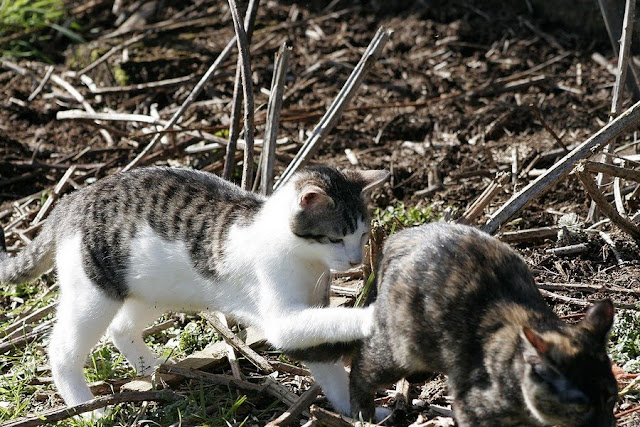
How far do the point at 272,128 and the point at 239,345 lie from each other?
1.56m

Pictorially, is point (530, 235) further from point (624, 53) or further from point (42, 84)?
point (42, 84)

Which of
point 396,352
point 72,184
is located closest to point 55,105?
point 72,184

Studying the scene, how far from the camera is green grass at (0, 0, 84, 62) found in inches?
365

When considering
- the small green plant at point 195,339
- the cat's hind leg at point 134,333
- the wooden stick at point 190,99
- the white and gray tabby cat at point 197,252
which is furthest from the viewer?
the wooden stick at point 190,99

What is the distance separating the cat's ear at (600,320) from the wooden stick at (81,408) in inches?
89.8

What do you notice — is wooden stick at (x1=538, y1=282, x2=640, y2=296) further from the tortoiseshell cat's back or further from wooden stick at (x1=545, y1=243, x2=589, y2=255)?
the tortoiseshell cat's back

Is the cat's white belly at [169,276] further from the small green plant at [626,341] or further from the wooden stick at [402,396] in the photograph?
the small green plant at [626,341]

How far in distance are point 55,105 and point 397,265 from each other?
5.35 meters

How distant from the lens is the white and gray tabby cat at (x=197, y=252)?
14.9ft

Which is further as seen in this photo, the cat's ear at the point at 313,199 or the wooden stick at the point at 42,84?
the wooden stick at the point at 42,84

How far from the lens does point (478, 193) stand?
635cm

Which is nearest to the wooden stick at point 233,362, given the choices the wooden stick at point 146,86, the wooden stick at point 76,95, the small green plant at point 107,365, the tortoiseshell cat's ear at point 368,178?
the small green plant at point 107,365

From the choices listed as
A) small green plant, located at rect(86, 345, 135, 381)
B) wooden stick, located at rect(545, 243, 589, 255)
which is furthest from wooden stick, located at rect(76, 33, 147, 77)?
wooden stick, located at rect(545, 243, 589, 255)

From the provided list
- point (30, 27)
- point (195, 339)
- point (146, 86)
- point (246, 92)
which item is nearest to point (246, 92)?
point (246, 92)
